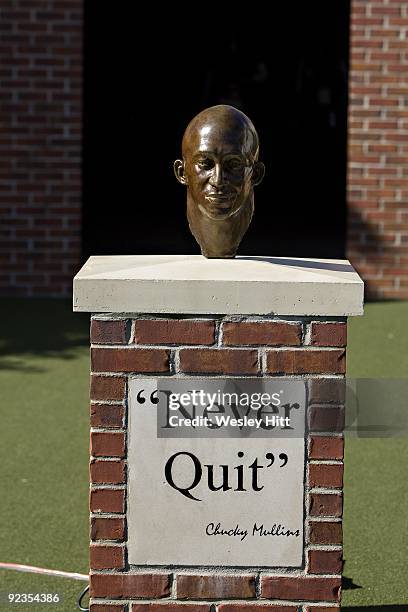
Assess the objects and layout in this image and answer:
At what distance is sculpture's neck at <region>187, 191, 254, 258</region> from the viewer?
4.39 metres

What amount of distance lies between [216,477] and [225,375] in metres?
0.32

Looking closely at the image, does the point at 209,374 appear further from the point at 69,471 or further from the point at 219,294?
the point at 69,471

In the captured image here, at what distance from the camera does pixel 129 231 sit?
596 inches

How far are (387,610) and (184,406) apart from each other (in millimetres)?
1367

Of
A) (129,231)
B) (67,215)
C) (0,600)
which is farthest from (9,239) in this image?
(0,600)

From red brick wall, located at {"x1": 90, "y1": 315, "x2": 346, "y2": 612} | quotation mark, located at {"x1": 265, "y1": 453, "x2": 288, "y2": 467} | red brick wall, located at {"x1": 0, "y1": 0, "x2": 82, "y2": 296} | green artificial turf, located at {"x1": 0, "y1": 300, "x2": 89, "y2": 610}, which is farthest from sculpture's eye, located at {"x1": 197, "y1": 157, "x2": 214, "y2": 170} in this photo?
red brick wall, located at {"x1": 0, "y1": 0, "x2": 82, "y2": 296}

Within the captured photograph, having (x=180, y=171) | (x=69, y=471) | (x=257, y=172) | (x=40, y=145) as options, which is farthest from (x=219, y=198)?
(x=40, y=145)

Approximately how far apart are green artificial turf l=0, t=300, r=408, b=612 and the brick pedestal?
0.85 metres

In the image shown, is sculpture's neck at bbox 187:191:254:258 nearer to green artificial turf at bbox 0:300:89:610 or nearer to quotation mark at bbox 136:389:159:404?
quotation mark at bbox 136:389:159:404

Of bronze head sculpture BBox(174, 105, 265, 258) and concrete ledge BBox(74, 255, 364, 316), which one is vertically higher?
bronze head sculpture BBox(174, 105, 265, 258)

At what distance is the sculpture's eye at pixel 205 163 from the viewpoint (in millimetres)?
4262

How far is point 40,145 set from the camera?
10.5 m

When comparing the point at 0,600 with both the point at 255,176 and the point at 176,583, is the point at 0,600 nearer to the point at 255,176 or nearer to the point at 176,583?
the point at 176,583

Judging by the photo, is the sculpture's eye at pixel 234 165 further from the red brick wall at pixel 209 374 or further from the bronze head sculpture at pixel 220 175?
the red brick wall at pixel 209 374
